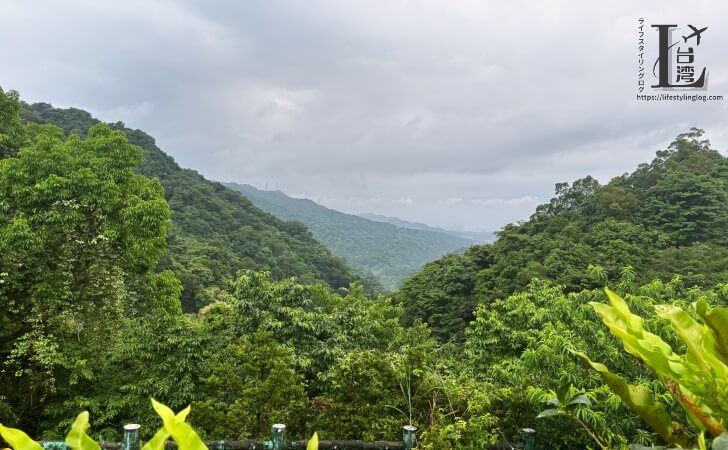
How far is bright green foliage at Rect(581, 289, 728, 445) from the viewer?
1.14 meters

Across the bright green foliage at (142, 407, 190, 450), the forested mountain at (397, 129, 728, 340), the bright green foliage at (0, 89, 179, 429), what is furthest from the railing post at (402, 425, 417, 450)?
the forested mountain at (397, 129, 728, 340)

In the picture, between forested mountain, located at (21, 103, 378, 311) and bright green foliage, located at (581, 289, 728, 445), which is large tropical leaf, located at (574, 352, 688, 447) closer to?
bright green foliage, located at (581, 289, 728, 445)

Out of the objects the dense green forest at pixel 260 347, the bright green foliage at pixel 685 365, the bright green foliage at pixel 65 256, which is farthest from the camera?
the bright green foliage at pixel 65 256

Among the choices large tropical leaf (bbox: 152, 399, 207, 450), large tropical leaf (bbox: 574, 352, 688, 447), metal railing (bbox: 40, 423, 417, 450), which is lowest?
metal railing (bbox: 40, 423, 417, 450)

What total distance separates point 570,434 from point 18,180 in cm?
770

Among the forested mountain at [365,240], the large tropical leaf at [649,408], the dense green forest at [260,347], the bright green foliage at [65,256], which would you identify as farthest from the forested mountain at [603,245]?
the forested mountain at [365,240]

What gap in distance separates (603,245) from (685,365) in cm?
1812

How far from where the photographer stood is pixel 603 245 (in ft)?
56.2

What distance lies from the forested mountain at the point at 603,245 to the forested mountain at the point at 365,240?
44297 mm

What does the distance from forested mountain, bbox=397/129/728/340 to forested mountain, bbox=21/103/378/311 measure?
9199mm

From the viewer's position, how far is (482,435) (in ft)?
10.4

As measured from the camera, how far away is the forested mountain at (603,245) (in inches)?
610

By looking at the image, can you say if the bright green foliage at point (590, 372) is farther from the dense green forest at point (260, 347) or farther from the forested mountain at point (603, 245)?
the forested mountain at point (603, 245)

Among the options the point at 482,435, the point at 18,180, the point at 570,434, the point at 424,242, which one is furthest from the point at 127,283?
the point at 424,242
